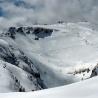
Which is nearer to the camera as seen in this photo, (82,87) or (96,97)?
(96,97)

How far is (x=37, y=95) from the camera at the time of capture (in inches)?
770

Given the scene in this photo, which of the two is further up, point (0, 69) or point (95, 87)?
point (95, 87)

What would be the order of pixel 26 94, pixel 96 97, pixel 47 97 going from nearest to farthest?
pixel 96 97
pixel 47 97
pixel 26 94

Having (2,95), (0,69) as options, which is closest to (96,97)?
(2,95)

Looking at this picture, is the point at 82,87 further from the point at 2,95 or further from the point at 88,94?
the point at 2,95

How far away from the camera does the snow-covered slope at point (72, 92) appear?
1831 centimetres

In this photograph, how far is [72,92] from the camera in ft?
61.9

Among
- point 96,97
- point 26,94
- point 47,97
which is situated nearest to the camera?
point 96,97

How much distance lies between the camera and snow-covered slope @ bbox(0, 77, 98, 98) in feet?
60.1

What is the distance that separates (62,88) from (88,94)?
89.7 inches

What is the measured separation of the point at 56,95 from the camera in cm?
1880

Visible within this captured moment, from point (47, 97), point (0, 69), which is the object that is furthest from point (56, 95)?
point (0, 69)

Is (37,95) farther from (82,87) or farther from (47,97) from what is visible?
(82,87)

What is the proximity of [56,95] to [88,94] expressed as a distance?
5.38 feet
